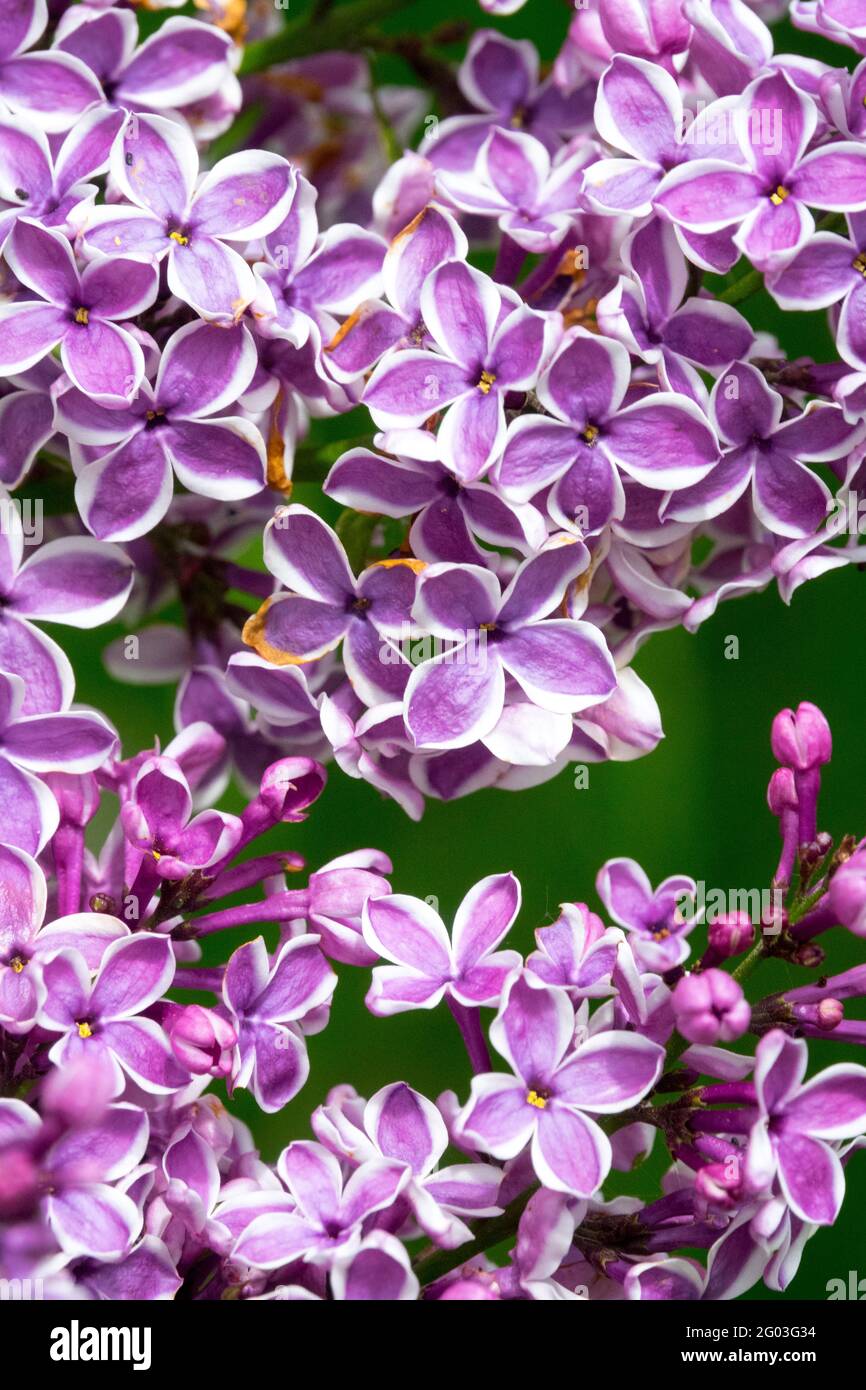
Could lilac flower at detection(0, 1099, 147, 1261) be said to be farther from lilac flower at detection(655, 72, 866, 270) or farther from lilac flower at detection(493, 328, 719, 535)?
lilac flower at detection(655, 72, 866, 270)

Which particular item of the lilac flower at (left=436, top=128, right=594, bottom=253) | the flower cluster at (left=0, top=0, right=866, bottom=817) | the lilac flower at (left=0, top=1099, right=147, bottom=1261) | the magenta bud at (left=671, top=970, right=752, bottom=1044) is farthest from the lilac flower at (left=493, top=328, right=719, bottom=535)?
the lilac flower at (left=0, top=1099, right=147, bottom=1261)

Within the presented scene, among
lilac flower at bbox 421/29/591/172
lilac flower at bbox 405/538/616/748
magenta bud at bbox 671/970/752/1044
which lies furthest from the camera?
lilac flower at bbox 421/29/591/172

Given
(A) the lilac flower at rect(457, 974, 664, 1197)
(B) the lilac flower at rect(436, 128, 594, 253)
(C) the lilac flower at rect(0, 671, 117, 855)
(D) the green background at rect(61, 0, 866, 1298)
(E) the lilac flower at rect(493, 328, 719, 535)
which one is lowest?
(D) the green background at rect(61, 0, 866, 1298)

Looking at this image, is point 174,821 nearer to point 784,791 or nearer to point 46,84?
point 784,791

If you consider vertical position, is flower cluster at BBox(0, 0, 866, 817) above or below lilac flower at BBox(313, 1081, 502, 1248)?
above

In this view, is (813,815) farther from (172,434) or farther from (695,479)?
(172,434)
